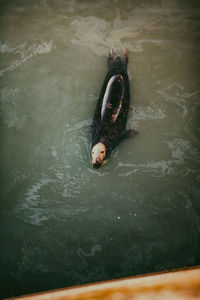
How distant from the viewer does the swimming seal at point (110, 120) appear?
2.32m

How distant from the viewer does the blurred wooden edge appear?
1.16m

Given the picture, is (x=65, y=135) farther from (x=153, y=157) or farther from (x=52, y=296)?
(x=52, y=296)

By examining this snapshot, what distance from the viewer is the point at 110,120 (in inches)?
93.2

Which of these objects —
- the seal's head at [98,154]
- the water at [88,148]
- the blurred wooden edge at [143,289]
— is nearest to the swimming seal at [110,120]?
the seal's head at [98,154]

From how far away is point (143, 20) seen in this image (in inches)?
132

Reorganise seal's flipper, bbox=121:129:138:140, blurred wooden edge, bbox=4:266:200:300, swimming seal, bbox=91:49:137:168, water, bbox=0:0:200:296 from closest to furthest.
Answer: blurred wooden edge, bbox=4:266:200:300
water, bbox=0:0:200:296
swimming seal, bbox=91:49:137:168
seal's flipper, bbox=121:129:138:140

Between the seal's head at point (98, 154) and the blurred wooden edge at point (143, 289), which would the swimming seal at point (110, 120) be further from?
the blurred wooden edge at point (143, 289)

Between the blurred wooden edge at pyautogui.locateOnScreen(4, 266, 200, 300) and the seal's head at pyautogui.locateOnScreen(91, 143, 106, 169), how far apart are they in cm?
119

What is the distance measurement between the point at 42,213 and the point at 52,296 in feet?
3.86

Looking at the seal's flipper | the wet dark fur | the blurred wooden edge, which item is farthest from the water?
the blurred wooden edge

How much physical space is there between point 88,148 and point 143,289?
1.61 m

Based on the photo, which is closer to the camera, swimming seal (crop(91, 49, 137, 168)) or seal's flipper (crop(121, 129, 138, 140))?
swimming seal (crop(91, 49, 137, 168))

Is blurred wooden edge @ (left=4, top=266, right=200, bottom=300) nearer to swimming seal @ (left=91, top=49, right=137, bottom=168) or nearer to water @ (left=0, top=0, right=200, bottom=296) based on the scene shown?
water @ (left=0, top=0, right=200, bottom=296)

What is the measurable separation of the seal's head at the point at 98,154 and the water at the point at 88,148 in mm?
223
